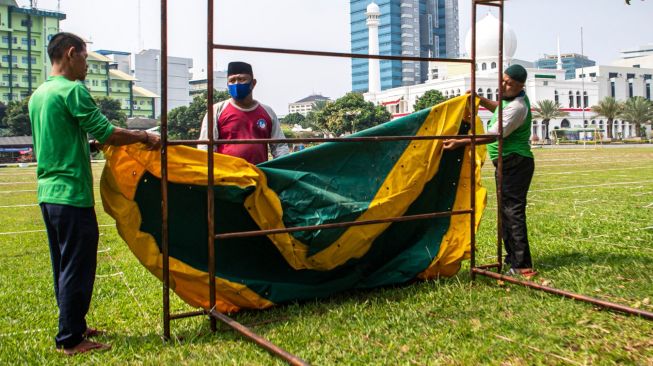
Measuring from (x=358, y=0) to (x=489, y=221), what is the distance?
109160 millimetres

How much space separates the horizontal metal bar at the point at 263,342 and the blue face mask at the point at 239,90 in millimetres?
1621

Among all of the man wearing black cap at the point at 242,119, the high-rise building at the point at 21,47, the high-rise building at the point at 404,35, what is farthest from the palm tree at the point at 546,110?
the man wearing black cap at the point at 242,119

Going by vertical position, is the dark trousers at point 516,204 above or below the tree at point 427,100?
below

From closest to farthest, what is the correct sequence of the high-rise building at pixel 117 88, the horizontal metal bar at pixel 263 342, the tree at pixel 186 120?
the horizontal metal bar at pixel 263 342 < the tree at pixel 186 120 < the high-rise building at pixel 117 88

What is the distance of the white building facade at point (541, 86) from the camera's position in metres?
65.5

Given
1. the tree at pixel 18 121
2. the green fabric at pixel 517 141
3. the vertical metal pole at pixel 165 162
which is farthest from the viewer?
the tree at pixel 18 121

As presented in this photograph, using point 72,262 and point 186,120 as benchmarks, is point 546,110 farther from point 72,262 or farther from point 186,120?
point 72,262

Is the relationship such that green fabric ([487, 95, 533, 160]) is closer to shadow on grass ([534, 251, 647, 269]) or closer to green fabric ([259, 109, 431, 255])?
green fabric ([259, 109, 431, 255])

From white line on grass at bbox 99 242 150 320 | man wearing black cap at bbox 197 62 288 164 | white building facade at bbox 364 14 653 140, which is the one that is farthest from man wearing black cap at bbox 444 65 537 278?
white building facade at bbox 364 14 653 140

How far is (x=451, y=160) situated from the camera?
4.98m

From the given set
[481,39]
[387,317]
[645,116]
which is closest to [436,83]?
[481,39]

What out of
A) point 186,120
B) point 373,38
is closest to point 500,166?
point 186,120

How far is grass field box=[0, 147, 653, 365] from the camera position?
325 cm

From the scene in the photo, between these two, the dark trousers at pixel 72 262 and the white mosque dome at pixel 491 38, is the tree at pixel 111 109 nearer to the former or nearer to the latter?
the white mosque dome at pixel 491 38
